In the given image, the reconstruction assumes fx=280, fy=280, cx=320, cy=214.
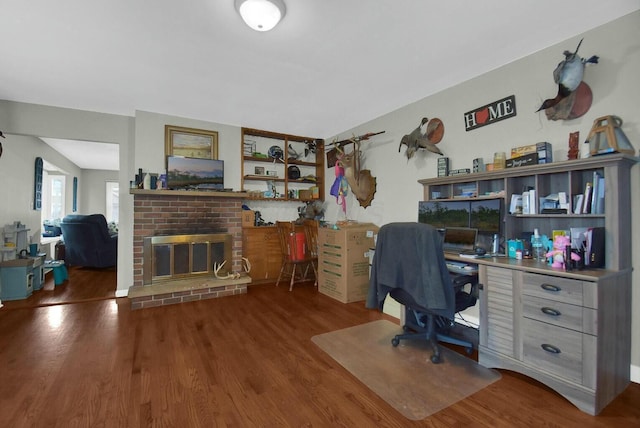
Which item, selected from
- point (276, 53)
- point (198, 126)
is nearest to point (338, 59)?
point (276, 53)

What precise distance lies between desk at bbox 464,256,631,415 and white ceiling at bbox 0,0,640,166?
1735 mm

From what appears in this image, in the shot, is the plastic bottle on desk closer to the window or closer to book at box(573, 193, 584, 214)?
book at box(573, 193, 584, 214)

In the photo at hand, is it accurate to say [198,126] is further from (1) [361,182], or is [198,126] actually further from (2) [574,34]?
(2) [574,34]

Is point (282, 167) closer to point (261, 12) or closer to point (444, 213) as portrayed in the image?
point (444, 213)

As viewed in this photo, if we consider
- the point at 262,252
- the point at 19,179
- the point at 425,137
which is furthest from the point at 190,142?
the point at 425,137

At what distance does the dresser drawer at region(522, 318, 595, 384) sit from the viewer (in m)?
1.57

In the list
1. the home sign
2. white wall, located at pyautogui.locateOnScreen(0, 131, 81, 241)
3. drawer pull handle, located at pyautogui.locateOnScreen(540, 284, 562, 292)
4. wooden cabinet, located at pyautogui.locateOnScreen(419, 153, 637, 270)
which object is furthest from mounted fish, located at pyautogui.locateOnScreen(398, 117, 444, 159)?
white wall, located at pyautogui.locateOnScreen(0, 131, 81, 241)

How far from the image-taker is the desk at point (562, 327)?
155cm

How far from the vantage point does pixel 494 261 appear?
6.70ft

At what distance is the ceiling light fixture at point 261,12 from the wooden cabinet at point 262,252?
301 centimetres

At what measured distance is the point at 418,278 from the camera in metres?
2.00

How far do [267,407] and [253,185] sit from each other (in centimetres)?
366

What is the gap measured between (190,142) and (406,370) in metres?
3.88

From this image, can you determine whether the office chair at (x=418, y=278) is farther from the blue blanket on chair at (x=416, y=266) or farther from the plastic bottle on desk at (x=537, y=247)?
the plastic bottle on desk at (x=537, y=247)
